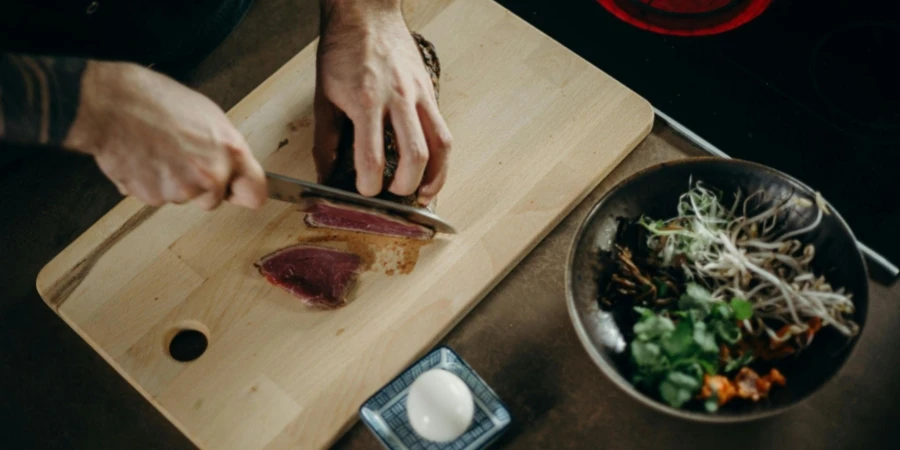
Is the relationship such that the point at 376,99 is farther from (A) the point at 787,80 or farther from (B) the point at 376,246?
(A) the point at 787,80

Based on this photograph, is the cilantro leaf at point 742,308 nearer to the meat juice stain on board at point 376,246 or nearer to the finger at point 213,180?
the meat juice stain on board at point 376,246

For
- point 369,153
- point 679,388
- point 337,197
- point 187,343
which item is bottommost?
point 187,343

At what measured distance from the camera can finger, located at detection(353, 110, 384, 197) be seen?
1.93 metres

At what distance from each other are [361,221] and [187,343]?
0.60 metres

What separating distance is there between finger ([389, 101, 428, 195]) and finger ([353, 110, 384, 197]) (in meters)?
0.04

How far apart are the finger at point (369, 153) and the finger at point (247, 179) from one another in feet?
0.82

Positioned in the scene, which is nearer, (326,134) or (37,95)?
(37,95)

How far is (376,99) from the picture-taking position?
1971mm

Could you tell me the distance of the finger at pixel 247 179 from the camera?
1.78 metres

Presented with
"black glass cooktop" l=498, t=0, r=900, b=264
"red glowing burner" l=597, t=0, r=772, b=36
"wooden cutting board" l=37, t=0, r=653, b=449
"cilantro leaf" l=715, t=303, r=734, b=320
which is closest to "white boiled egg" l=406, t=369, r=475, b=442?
"wooden cutting board" l=37, t=0, r=653, b=449

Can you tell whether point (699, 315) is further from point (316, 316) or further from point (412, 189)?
point (316, 316)

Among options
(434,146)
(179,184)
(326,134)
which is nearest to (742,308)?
(434,146)

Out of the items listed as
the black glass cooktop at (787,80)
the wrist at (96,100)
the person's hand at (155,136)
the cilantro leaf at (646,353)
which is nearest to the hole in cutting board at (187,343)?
the person's hand at (155,136)

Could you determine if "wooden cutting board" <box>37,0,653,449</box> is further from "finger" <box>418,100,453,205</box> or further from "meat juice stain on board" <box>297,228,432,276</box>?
"finger" <box>418,100,453,205</box>
